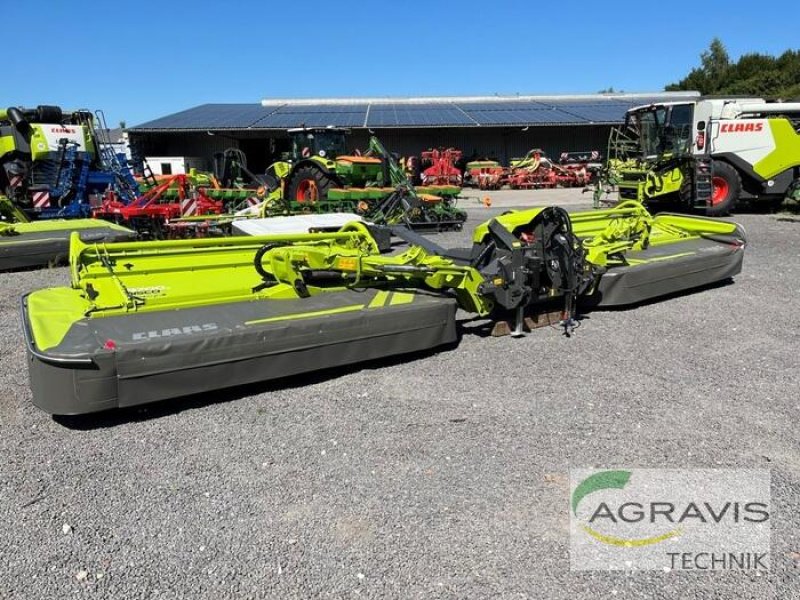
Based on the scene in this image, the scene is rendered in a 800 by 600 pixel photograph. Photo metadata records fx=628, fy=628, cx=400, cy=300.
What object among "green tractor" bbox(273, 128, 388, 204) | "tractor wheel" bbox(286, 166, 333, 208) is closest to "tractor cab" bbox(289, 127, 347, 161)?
"green tractor" bbox(273, 128, 388, 204)

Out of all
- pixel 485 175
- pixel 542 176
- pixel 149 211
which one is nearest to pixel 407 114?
pixel 485 175

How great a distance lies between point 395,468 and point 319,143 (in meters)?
12.8

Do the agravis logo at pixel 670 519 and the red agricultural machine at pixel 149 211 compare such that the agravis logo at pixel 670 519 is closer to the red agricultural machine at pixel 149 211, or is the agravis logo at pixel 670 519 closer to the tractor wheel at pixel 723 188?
the red agricultural machine at pixel 149 211

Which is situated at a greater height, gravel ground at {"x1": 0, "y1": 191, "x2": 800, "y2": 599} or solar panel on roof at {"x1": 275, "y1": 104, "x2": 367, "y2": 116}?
solar panel on roof at {"x1": 275, "y1": 104, "x2": 367, "y2": 116}

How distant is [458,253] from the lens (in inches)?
209

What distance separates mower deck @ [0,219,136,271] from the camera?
8406 millimetres

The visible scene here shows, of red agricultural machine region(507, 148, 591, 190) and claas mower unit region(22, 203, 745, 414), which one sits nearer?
claas mower unit region(22, 203, 745, 414)

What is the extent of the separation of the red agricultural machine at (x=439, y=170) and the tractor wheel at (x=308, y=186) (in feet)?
31.0

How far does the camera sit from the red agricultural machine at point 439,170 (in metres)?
23.5

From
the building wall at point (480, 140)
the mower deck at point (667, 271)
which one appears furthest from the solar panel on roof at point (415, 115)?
the mower deck at point (667, 271)

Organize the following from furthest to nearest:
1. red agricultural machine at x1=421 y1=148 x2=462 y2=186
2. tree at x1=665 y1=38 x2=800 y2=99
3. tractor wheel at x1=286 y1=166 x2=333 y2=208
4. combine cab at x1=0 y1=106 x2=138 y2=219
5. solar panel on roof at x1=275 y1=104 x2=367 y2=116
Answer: tree at x1=665 y1=38 x2=800 y2=99
solar panel on roof at x1=275 y1=104 x2=367 y2=116
red agricultural machine at x1=421 y1=148 x2=462 y2=186
tractor wheel at x1=286 y1=166 x2=333 y2=208
combine cab at x1=0 y1=106 x2=138 y2=219

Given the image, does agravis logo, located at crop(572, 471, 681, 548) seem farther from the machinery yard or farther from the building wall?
the building wall

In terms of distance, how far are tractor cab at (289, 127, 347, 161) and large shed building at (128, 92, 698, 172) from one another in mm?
13332

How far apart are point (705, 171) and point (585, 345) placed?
353 inches
